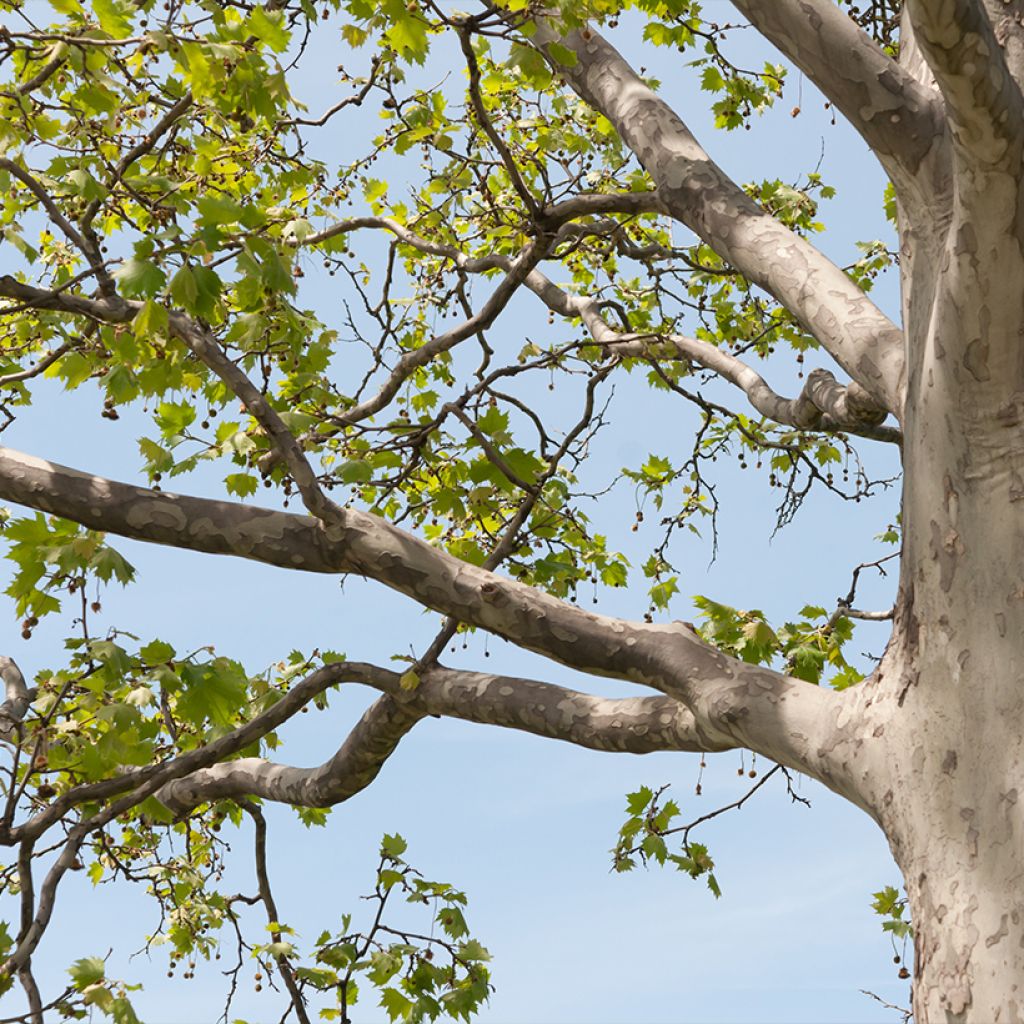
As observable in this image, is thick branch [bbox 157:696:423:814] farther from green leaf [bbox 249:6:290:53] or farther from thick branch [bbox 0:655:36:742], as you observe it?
green leaf [bbox 249:6:290:53]

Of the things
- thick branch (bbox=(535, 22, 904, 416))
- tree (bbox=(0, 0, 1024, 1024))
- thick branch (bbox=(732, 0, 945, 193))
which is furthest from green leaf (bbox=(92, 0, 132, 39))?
thick branch (bbox=(732, 0, 945, 193))

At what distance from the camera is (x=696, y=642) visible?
464 cm

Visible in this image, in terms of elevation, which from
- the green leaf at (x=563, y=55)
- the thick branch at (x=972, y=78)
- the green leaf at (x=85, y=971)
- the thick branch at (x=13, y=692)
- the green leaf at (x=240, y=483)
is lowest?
the green leaf at (x=85, y=971)

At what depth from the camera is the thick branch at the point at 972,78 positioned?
127 inches

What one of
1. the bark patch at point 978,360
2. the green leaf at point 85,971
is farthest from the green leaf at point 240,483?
the bark patch at point 978,360

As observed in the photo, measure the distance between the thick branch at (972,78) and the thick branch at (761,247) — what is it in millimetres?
1142

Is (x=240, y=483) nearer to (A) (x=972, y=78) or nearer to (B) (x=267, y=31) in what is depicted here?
(B) (x=267, y=31)

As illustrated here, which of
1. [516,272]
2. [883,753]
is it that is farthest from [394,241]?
[883,753]

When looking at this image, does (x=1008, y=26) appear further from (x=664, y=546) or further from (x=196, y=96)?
(x=664, y=546)

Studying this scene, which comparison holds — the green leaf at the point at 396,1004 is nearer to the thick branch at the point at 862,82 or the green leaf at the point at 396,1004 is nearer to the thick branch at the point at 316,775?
the thick branch at the point at 316,775

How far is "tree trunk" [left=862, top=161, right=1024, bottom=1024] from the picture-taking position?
11.9 feet

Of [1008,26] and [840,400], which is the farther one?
[840,400]

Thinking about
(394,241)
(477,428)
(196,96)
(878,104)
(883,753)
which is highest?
(394,241)

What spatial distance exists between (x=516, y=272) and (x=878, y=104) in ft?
8.99
